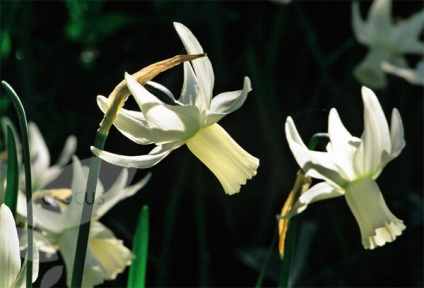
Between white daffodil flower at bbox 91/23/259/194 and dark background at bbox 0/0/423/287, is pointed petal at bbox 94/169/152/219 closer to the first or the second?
white daffodil flower at bbox 91/23/259/194

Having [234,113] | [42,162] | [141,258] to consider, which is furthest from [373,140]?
[234,113]

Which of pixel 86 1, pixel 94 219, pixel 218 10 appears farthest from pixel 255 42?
pixel 94 219

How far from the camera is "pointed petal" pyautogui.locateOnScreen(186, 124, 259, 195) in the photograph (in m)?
0.73

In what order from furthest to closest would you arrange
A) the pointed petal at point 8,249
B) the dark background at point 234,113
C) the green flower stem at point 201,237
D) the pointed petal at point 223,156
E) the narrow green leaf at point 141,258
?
the dark background at point 234,113 → the green flower stem at point 201,237 → the narrow green leaf at point 141,258 → the pointed petal at point 223,156 → the pointed petal at point 8,249

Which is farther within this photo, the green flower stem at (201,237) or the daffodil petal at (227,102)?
the green flower stem at (201,237)

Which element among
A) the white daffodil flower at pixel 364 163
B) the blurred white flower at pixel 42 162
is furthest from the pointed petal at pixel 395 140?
the blurred white flower at pixel 42 162

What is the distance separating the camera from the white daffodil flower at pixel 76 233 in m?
0.85

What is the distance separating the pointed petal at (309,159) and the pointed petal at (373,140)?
0.03 metres

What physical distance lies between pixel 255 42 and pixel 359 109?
33 cm

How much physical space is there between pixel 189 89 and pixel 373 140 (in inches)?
7.2

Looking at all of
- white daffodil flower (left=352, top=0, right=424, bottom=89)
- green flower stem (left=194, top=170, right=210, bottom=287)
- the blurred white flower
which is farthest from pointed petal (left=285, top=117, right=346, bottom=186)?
white daffodil flower (left=352, top=0, right=424, bottom=89)

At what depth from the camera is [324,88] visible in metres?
2.13

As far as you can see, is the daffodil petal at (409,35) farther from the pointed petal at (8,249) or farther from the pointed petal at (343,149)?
the pointed petal at (8,249)

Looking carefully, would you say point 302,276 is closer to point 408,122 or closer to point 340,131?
point 408,122
